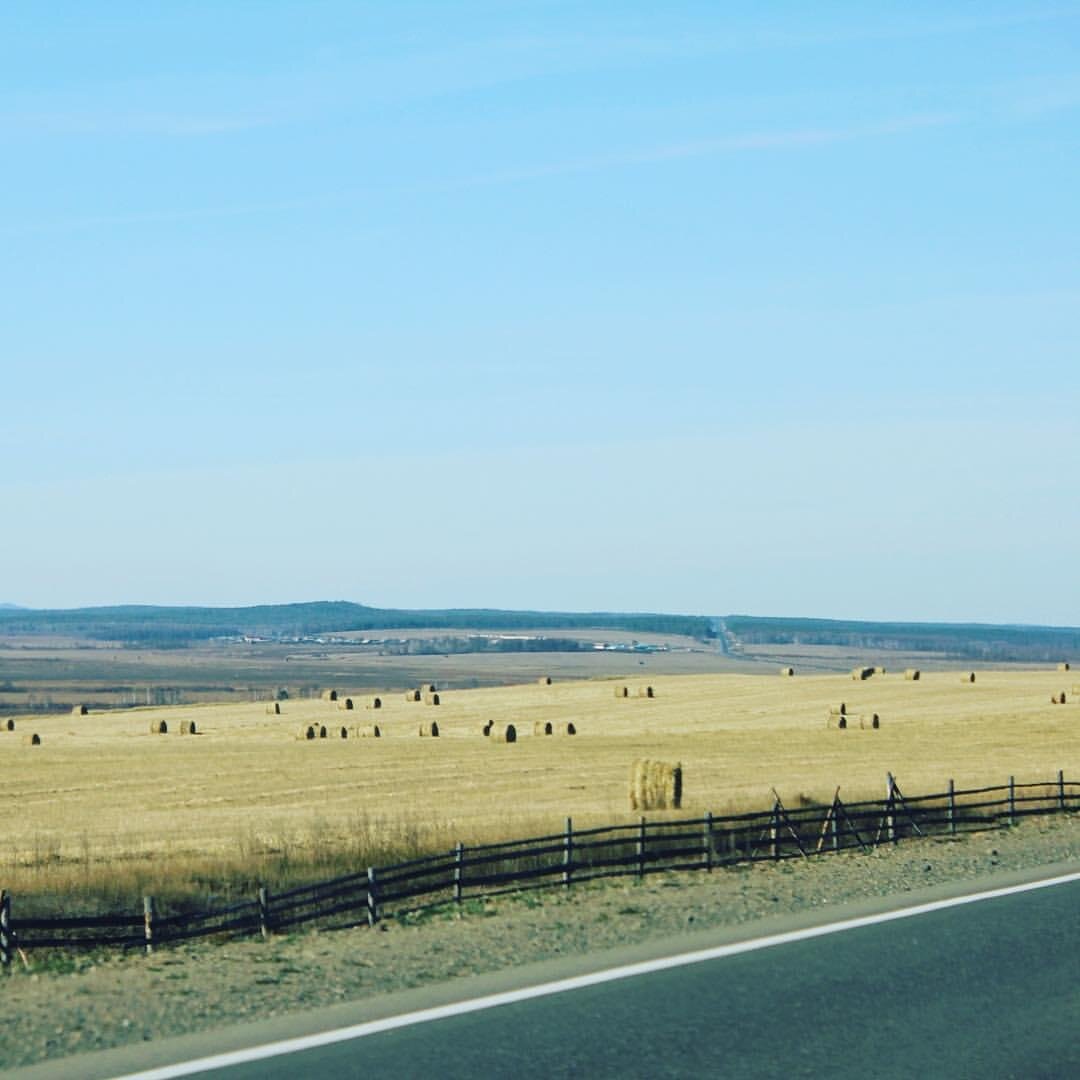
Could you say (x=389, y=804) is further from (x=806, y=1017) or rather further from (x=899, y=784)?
(x=806, y=1017)

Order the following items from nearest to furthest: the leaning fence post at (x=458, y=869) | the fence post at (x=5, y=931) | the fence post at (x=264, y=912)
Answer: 1. the fence post at (x=5, y=931)
2. the fence post at (x=264, y=912)
3. the leaning fence post at (x=458, y=869)

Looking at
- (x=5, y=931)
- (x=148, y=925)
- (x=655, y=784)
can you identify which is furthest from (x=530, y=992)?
(x=655, y=784)

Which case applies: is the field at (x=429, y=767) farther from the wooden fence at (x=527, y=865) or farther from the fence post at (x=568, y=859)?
the fence post at (x=568, y=859)

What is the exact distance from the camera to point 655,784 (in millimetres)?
36812

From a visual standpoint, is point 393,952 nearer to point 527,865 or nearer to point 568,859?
point 568,859

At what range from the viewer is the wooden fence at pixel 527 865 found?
56.9 ft

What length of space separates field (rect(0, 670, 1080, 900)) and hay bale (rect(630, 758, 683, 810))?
557 mm

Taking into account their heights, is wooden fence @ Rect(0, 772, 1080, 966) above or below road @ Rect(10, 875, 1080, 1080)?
below

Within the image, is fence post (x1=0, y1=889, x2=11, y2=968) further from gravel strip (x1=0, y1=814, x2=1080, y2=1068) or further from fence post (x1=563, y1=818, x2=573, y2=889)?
fence post (x1=563, y1=818, x2=573, y2=889)

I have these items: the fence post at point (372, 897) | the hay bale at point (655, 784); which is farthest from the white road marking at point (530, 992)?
the hay bale at point (655, 784)

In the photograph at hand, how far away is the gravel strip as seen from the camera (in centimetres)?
1316

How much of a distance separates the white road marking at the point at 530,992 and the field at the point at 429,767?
Answer: 30.3ft

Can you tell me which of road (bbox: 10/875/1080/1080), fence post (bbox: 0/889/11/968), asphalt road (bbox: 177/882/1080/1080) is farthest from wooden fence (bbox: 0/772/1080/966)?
asphalt road (bbox: 177/882/1080/1080)

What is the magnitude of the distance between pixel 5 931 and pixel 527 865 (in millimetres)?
9260
